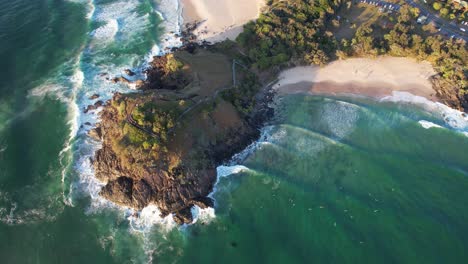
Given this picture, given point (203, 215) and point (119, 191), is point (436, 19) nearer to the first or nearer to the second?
point (203, 215)

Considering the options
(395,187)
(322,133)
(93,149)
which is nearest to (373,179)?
(395,187)

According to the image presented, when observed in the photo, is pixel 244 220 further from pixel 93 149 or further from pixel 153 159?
pixel 93 149

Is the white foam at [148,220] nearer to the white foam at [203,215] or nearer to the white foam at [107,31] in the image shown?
the white foam at [203,215]

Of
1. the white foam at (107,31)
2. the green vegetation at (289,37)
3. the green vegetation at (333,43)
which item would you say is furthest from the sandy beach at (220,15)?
the white foam at (107,31)

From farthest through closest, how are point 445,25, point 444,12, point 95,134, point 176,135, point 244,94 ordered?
1. point 444,12
2. point 445,25
3. point 244,94
4. point 95,134
5. point 176,135

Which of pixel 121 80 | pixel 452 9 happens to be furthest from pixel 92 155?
pixel 452 9
